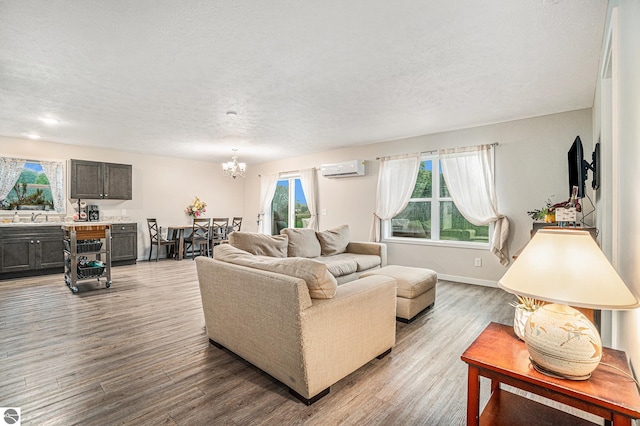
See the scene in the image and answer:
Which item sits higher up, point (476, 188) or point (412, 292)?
point (476, 188)

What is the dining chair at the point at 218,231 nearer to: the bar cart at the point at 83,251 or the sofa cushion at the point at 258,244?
the bar cart at the point at 83,251

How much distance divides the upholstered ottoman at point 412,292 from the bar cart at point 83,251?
4.05 metres

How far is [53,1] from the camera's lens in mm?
1898

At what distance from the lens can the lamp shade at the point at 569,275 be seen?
943mm

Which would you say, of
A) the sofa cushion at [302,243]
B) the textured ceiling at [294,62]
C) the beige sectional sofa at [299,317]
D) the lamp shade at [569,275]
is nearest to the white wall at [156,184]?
the textured ceiling at [294,62]

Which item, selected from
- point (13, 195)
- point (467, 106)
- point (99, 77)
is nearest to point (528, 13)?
point (467, 106)

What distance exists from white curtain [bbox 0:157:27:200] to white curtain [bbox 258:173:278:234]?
4684 mm

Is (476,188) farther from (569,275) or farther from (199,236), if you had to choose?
(199,236)

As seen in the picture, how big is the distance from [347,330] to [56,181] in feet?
21.8

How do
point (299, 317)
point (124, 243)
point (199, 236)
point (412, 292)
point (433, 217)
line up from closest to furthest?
1. point (299, 317)
2. point (412, 292)
3. point (433, 217)
4. point (124, 243)
5. point (199, 236)

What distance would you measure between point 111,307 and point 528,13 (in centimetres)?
485

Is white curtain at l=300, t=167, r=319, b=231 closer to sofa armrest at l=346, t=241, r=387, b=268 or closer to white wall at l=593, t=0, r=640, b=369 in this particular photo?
sofa armrest at l=346, t=241, r=387, b=268

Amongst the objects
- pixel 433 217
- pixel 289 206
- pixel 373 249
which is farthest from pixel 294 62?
pixel 289 206

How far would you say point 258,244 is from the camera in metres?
3.49
